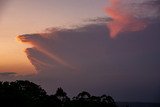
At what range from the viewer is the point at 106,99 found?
91188 millimetres

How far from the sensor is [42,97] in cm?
8350

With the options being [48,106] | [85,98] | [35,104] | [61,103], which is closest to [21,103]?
[35,104]

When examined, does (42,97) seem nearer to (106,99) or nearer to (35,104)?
(35,104)

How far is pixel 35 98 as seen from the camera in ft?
266

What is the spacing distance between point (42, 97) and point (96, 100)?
1474cm

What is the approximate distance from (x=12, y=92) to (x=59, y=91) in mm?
24247

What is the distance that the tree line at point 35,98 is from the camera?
6562 cm

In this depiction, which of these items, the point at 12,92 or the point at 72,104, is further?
the point at 72,104

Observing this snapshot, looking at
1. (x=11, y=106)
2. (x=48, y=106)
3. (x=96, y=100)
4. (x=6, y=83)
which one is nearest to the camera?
(x=11, y=106)

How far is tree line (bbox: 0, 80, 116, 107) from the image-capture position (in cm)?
6562

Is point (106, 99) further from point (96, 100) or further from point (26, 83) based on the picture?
point (26, 83)

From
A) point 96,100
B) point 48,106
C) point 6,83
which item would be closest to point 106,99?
point 96,100

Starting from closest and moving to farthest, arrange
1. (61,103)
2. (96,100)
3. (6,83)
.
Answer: (6,83), (61,103), (96,100)

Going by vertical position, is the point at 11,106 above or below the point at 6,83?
below
